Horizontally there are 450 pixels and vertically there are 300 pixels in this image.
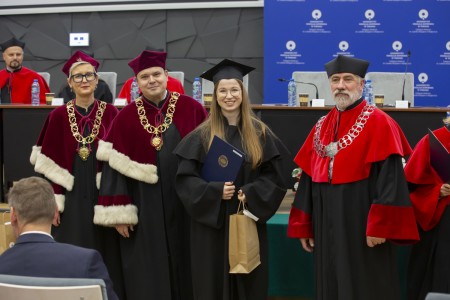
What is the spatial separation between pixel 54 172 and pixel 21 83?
5018mm

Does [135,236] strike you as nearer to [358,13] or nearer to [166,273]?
[166,273]

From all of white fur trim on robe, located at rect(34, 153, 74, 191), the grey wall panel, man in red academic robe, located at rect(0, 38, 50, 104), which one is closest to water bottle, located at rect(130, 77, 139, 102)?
man in red academic robe, located at rect(0, 38, 50, 104)

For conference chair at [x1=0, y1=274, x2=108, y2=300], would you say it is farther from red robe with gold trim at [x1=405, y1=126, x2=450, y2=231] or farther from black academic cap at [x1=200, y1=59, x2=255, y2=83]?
red robe with gold trim at [x1=405, y1=126, x2=450, y2=231]

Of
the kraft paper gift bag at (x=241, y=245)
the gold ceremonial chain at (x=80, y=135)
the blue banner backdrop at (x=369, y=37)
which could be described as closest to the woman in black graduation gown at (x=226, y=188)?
the kraft paper gift bag at (x=241, y=245)

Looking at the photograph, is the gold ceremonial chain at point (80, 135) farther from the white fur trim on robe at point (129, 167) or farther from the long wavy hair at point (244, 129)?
the long wavy hair at point (244, 129)

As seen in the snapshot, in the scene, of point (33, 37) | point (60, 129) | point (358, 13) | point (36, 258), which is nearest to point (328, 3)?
point (358, 13)

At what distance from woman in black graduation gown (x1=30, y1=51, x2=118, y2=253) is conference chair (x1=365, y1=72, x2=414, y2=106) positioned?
14.4ft

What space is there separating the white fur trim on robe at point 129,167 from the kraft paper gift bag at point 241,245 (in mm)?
697

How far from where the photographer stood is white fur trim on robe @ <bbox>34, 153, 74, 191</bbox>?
4.71m

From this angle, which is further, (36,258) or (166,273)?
(166,273)

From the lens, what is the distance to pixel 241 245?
410cm

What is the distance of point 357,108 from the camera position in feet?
13.6

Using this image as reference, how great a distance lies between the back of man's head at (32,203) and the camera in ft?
9.13

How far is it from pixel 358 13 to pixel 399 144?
671 cm
